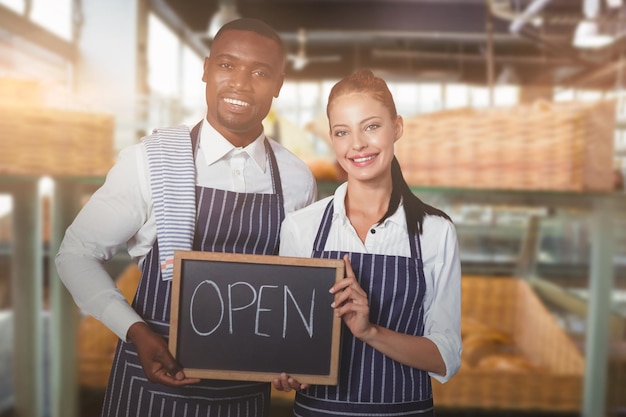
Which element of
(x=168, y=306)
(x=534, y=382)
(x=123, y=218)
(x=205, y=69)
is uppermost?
(x=205, y=69)

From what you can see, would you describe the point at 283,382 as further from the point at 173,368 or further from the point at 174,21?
the point at 174,21

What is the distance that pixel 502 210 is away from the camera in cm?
149

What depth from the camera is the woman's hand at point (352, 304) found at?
783 millimetres

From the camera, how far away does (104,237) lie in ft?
2.65

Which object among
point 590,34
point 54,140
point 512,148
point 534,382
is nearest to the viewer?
point 54,140

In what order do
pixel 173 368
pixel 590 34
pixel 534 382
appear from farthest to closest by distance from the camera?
pixel 590 34
pixel 534 382
pixel 173 368

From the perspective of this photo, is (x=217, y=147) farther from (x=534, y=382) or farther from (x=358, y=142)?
(x=534, y=382)

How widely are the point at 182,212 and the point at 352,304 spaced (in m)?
0.26

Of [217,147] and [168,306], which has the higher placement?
[217,147]

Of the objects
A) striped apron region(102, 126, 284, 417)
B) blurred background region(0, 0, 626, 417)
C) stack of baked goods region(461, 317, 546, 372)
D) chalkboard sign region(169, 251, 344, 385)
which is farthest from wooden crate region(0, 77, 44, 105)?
stack of baked goods region(461, 317, 546, 372)

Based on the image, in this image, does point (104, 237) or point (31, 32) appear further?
Result: point (31, 32)

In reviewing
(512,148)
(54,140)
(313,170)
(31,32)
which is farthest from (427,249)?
(31,32)

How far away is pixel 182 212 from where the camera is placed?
0.79 metres

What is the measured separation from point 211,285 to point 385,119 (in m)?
0.33
